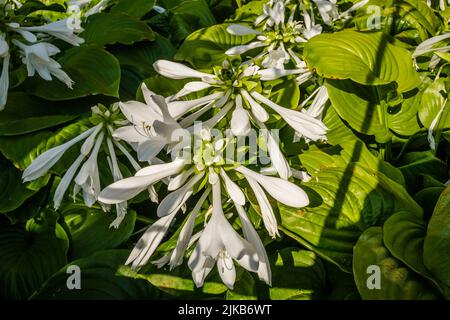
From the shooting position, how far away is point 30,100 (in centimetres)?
Result: 168

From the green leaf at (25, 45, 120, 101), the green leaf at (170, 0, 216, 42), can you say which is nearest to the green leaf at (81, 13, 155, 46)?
the green leaf at (25, 45, 120, 101)

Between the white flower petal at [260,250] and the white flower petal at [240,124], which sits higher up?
the white flower petal at [240,124]

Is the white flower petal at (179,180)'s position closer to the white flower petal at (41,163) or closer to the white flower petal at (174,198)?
the white flower petal at (174,198)

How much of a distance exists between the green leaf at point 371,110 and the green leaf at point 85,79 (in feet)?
2.61

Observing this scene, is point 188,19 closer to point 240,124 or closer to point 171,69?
point 171,69

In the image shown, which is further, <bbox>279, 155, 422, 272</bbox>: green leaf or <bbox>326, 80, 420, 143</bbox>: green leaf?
<bbox>326, 80, 420, 143</bbox>: green leaf

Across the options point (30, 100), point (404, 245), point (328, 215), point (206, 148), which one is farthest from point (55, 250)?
point (404, 245)

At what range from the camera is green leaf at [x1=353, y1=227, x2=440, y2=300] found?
3.44ft

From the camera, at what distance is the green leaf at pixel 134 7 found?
2.21 metres

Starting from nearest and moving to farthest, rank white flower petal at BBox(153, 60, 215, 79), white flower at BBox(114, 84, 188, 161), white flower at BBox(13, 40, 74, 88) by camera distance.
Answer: white flower at BBox(114, 84, 188, 161)
white flower petal at BBox(153, 60, 215, 79)
white flower at BBox(13, 40, 74, 88)

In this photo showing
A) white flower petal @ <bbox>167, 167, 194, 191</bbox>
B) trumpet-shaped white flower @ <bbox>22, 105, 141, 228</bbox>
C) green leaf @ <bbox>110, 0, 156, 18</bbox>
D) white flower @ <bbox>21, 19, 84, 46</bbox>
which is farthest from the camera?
green leaf @ <bbox>110, 0, 156, 18</bbox>

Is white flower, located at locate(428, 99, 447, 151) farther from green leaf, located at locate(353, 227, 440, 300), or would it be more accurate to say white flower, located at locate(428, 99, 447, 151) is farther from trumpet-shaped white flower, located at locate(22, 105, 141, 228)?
trumpet-shaped white flower, located at locate(22, 105, 141, 228)

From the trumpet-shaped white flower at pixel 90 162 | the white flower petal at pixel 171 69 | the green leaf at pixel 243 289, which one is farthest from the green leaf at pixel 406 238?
the trumpet-shaped white flower at pixel 90 162

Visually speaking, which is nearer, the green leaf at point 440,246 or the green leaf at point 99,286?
the green leaf at point 440,246
